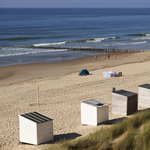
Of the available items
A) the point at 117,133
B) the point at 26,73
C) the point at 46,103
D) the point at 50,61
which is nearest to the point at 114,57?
the point at 50,61

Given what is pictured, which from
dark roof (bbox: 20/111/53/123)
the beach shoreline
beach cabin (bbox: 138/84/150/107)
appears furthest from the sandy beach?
beach cabin (bbox: 138/84/150/107)

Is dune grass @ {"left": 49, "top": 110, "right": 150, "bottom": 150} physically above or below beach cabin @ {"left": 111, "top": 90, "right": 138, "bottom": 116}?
below

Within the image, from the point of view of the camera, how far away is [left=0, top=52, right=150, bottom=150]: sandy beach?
1098 cm

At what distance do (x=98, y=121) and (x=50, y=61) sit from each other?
71.0ft

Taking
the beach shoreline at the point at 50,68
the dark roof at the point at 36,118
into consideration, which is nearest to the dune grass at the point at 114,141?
the dark roof at the point at 36,118

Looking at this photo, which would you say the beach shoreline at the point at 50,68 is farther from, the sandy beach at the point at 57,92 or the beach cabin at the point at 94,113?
the beach cabin at the point at 94,113

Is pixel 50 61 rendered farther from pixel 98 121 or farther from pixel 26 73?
pixel 98 121

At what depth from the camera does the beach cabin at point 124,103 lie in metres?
12.0

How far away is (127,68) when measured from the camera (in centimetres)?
2552

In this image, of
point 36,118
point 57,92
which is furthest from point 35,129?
point 57,92

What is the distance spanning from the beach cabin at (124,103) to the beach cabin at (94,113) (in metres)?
1.37

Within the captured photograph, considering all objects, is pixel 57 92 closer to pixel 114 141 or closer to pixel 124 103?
pixel 124 103

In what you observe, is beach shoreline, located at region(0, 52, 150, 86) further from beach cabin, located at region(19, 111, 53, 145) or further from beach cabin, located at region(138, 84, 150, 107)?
beach cabin, located at region(19, 111, 53, 145)

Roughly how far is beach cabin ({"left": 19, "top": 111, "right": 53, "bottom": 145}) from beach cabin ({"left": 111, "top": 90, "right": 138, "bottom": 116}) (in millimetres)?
3896
